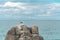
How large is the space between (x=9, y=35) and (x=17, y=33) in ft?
0.84

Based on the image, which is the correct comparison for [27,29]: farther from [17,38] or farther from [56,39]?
[56,39]

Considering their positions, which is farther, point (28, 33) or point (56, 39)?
point (56, 39)

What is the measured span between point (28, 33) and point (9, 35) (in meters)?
0.60

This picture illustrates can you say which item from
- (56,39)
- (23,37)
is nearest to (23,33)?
(23,37)

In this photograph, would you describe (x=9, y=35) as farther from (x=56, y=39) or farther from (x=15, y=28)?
(x=56, y=39)

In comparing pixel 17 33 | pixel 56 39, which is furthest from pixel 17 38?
pixel 56 39

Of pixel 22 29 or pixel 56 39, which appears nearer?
pixel 22 29

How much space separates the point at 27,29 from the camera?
10.5 meters

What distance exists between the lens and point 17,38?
34.1 feet

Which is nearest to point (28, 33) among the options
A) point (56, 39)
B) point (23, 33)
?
point (23, 33)

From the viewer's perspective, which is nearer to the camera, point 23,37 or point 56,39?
point 23,37

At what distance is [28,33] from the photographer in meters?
10.4

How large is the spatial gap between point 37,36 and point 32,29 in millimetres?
282

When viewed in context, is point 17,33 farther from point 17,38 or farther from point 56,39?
point 56,39
